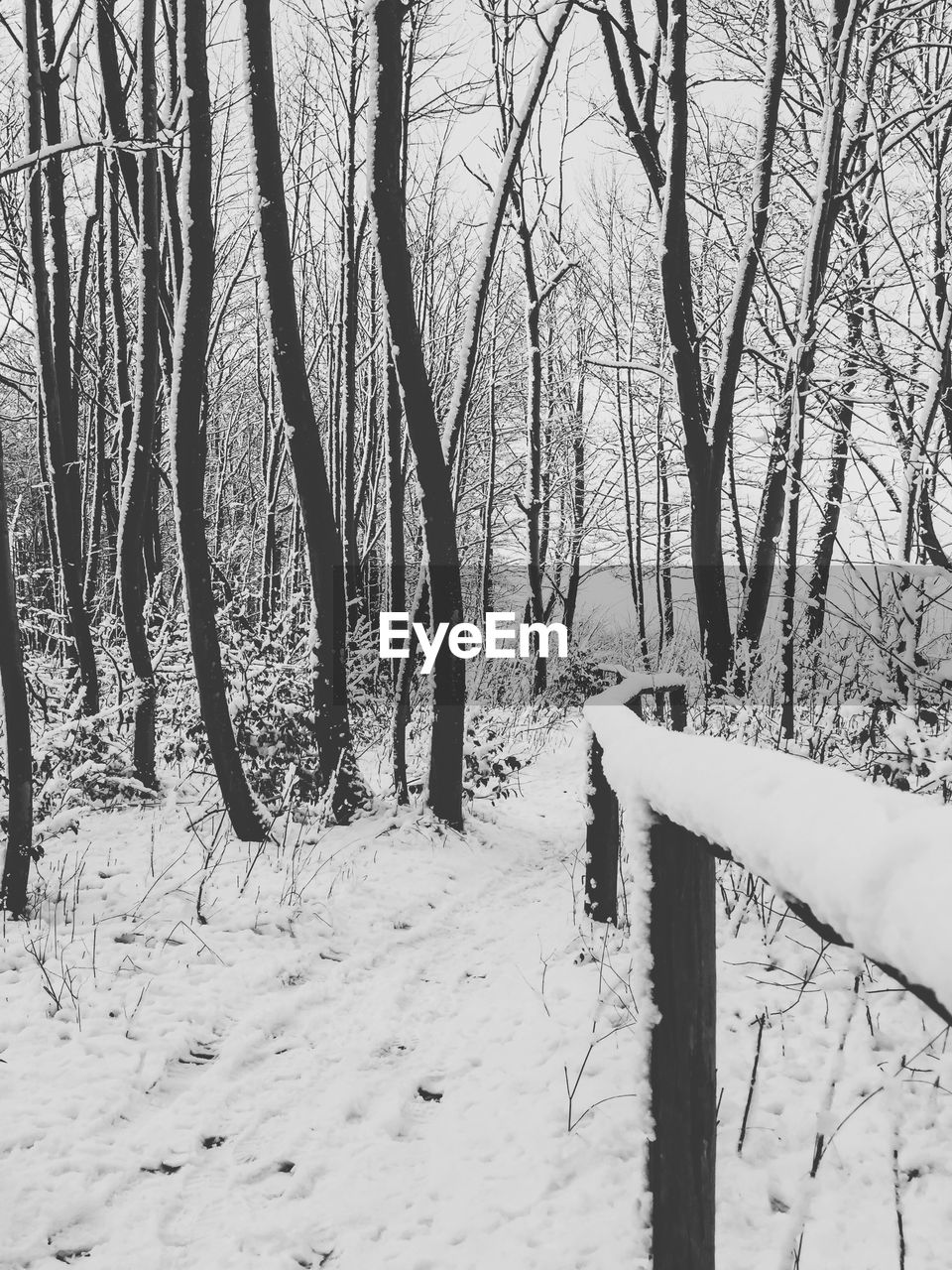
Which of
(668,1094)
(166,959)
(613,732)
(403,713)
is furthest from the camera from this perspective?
(403,713)

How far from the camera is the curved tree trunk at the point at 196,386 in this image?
5.15 meters

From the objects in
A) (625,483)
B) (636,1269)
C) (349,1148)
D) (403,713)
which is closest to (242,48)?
(403,713)

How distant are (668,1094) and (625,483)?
21217 millimetres

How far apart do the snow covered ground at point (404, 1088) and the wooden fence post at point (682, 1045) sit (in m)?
0.12

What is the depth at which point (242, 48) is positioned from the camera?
5406mm

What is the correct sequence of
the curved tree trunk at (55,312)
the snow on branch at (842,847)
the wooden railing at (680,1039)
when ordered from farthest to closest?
the curved tree trunk at (55,312)
the wooden railing at (680,1039)
the snow on branch at (842,847)

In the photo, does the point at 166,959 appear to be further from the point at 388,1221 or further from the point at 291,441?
the point at 291,441

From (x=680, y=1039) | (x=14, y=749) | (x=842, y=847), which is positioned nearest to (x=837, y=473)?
(x=14, y=749)

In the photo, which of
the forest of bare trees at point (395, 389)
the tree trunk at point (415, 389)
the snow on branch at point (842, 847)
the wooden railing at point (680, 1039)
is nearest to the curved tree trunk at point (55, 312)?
the forest of bare trees at point (395, 389)

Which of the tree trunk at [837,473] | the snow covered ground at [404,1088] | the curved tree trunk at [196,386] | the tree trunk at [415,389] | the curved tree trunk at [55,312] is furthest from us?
the curved tree trunk at [55,312]

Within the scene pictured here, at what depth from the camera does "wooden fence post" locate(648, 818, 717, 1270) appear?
4.52ft

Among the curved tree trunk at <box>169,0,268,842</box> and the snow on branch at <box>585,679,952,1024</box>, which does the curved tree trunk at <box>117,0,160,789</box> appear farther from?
the snow on branch at <box>585,679,952,1024</box>

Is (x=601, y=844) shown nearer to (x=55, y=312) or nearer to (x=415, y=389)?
(x=415, y=389)

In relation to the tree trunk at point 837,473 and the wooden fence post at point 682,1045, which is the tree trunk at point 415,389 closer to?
the tree trunk at point 837,473
